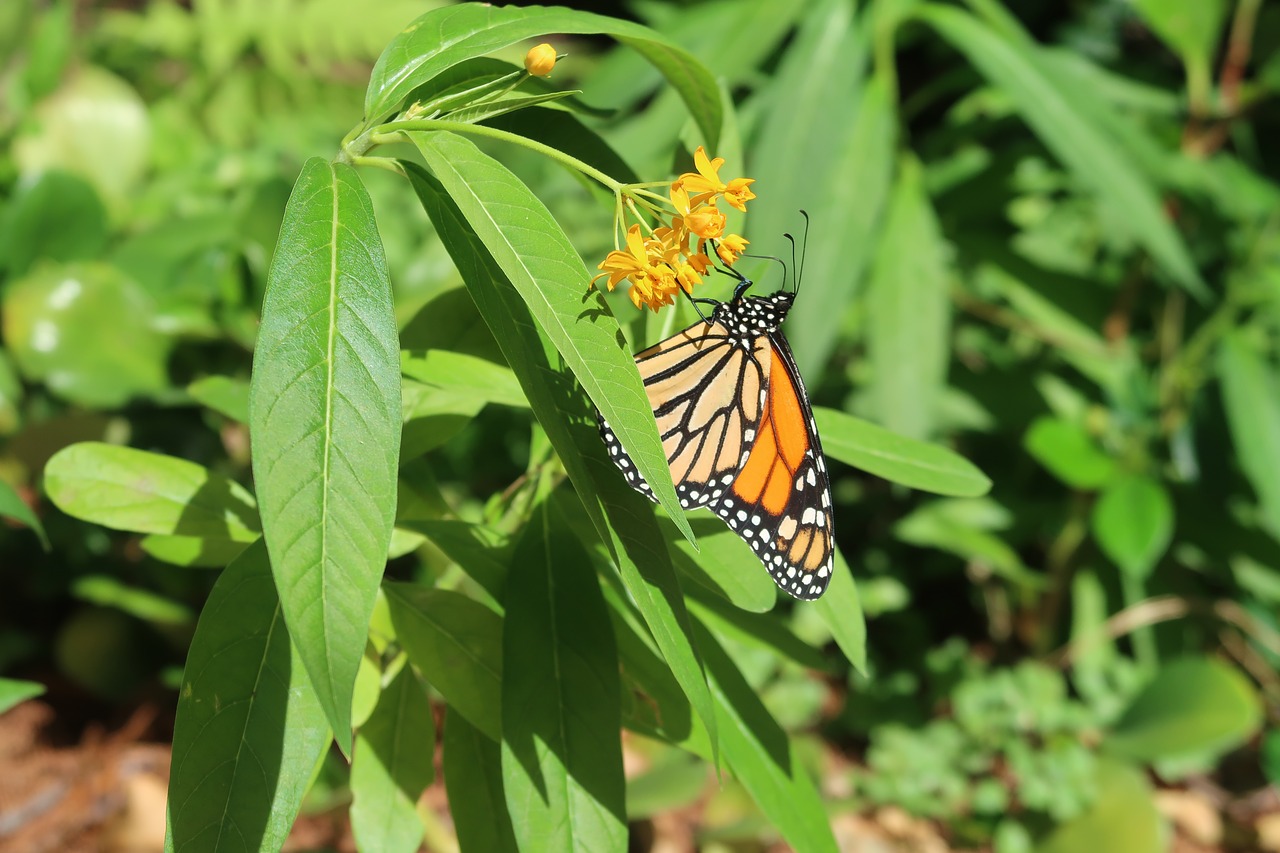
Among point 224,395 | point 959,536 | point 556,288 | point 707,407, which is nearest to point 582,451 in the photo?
point 556,288

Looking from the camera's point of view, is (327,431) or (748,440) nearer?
(327,431)

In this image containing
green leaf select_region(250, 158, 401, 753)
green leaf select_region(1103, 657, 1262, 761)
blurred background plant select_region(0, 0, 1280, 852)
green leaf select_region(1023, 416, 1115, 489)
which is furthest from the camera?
green leaf select_region(1023, 416, 1115, 489)

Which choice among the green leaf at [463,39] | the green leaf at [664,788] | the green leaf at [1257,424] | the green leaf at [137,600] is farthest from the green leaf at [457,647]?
the green leaf at [1257,424]

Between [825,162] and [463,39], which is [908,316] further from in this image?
[463,39]

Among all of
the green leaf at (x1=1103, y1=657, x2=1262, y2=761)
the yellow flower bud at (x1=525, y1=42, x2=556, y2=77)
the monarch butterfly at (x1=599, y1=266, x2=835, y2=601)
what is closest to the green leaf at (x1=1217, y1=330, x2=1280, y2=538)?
the green leaf at (x1=1103, y1=657, x2=1262, y2=761)

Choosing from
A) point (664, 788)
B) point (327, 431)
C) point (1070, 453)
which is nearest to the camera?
point (327, 431)

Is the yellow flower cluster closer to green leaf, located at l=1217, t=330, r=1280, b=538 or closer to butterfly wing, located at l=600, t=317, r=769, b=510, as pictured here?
butterfly wing, located at l=600, t=317, r=769, b=510

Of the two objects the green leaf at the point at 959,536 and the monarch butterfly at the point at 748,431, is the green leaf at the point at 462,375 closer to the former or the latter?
the monarch butterfly at the point at 748,431
